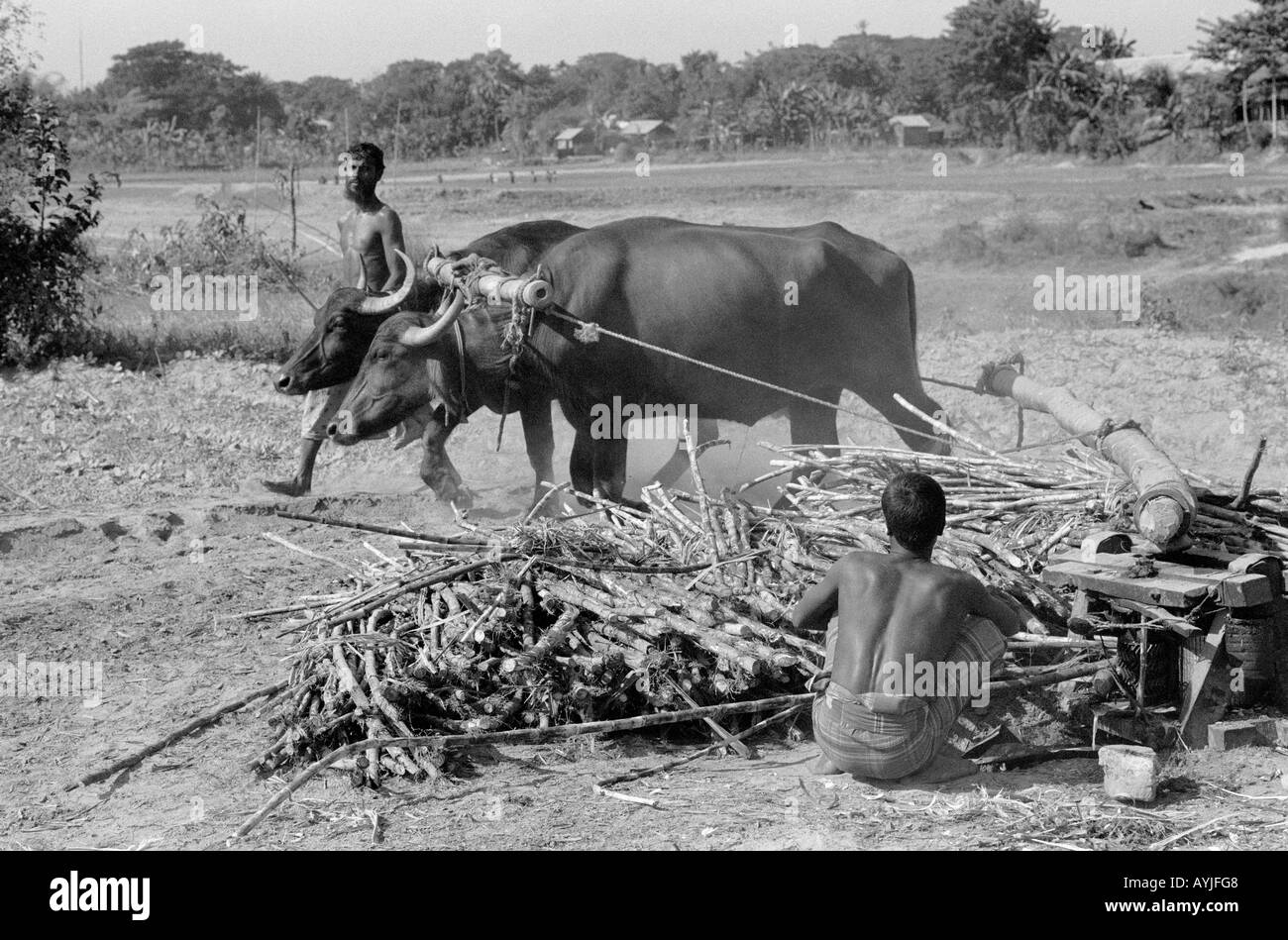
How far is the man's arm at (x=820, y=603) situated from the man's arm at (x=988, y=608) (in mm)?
417

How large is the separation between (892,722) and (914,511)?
69 centimetres

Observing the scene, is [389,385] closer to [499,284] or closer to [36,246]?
[499,284]

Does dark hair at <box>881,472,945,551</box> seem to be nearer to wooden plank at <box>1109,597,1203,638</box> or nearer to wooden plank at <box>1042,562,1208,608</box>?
wooden plank at <box>1042,562,1208,608</box>

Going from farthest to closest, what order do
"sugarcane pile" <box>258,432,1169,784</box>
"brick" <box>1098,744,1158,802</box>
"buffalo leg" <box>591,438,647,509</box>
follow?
"buffalo leg" <box>591,438,647,509</box>, "sugarcane pile" <box>258,432,1169,784</box>, "brick" <box>1098,744,1158,802</box>

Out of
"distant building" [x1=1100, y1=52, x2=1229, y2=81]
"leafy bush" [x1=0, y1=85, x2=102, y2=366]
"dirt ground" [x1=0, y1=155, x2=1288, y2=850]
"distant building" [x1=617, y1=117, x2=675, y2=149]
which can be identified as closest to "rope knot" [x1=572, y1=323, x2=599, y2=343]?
"dirt ground" [x1=0, y1=155, x2=1288, y2=850]

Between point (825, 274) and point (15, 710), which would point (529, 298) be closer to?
point (825, 274)

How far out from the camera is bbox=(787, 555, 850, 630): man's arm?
16.1 ft

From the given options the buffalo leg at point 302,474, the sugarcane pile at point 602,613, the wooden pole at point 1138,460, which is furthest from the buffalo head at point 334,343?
the wooden pole at point 1138,460

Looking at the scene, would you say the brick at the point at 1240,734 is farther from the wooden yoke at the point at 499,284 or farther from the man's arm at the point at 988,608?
the wooden yoke at the point at 499,284

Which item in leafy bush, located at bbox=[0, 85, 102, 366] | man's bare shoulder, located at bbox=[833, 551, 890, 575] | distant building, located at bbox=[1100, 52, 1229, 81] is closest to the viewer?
man's bare shoulder, located at bbox=[833, 551, 890, 575]

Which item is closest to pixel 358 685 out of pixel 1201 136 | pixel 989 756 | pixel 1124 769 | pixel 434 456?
pixel 989 756

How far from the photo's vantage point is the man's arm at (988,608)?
4832 millimetres

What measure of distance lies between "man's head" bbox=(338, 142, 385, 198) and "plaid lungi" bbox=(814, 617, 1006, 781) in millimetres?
5555

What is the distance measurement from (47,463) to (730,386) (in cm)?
508
